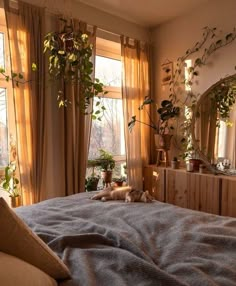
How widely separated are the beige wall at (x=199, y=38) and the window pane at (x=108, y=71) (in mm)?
568

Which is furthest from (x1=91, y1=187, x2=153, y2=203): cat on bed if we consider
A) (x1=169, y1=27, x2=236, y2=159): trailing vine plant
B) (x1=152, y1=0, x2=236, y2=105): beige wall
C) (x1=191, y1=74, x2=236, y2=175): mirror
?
(x1=152, y1=0, x2=236, y2=105): beige wall

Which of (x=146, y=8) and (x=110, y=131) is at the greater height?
(x=146, y=8)

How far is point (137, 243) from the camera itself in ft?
4.02

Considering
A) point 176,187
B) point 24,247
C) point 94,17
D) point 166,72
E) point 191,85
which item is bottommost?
point 176,187

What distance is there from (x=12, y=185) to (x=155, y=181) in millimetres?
1764

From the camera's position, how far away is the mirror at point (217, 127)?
2.73m

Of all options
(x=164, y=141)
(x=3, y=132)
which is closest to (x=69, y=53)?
(x=3, y=132)

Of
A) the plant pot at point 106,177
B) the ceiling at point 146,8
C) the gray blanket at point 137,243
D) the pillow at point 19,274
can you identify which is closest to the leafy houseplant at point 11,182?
the gray blanket at point 137,243

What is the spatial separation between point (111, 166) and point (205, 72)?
1.66 m

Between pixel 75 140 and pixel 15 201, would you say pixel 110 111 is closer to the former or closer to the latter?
pixel 75 140

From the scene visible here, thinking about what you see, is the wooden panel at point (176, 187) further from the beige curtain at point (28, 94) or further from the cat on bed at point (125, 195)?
the beige curtain at point (28, 94)

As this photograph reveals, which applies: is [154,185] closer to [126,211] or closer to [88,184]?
[88,184]

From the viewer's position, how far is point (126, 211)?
5.56ft

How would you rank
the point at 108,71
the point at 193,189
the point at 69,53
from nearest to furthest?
the point at 69,53 < the point at 193,189 < the point at 108,71
